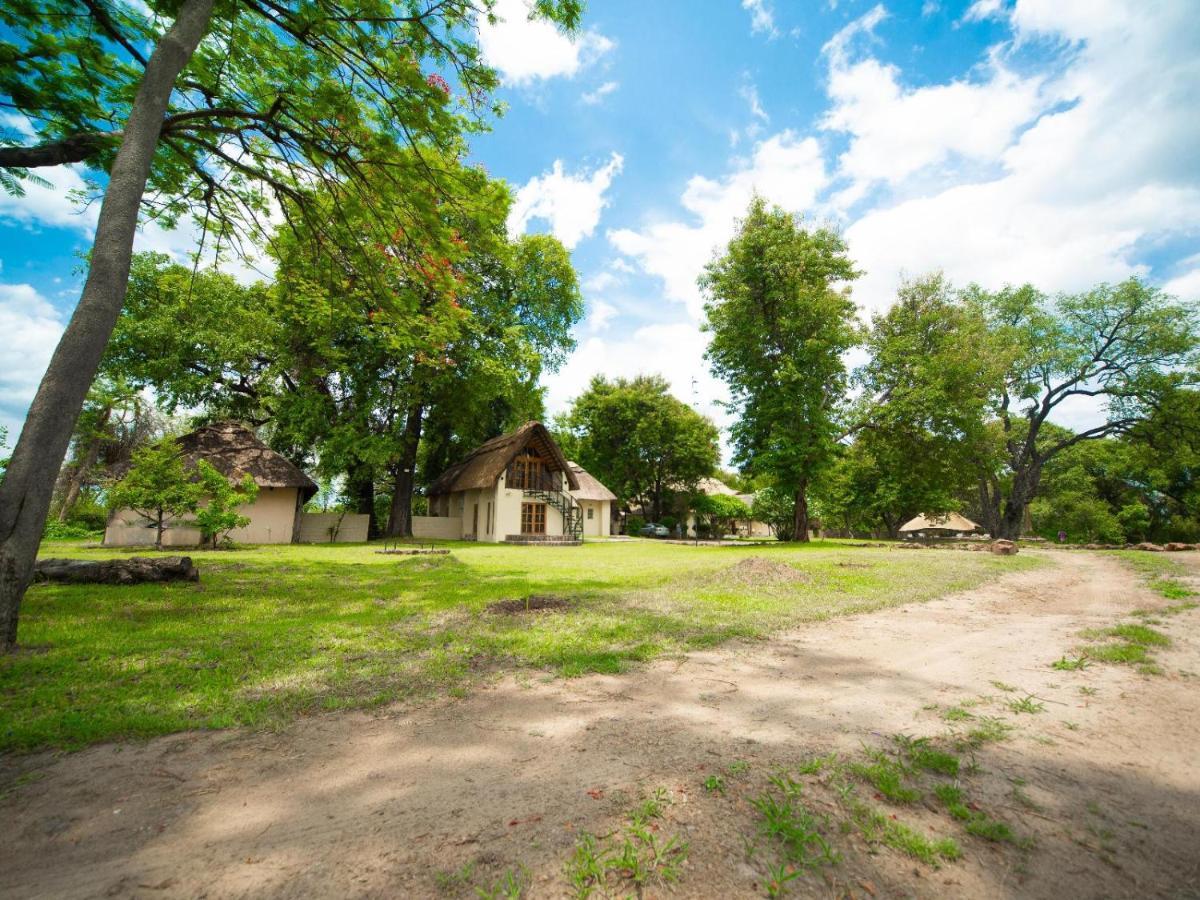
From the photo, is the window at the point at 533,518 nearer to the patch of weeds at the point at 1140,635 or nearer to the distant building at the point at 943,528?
the patch of weeds at the point at 1140,635

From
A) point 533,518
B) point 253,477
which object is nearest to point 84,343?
point 253,477

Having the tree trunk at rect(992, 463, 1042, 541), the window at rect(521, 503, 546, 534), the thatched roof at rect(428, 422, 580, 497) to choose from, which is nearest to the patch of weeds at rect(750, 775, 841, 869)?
the thatched roof at rect(428, 422, 580, 497)

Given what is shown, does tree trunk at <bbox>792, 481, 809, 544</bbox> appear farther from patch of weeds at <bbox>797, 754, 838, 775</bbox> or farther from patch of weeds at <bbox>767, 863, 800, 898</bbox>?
patch of weeds at <bbox>767, 863, 800, 898</bbox>

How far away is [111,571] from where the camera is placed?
28.3 ft

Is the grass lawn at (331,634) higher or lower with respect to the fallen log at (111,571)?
lower

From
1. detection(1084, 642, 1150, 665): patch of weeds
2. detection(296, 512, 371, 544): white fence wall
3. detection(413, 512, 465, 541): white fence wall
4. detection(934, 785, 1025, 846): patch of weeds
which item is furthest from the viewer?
detection(413, 512, 465, 541): white fence wall

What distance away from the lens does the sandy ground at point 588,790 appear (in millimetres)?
1971

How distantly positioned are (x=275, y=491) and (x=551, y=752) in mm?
23486

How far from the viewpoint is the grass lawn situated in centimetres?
369

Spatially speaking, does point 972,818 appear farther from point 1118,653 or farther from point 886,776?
point 1118,653

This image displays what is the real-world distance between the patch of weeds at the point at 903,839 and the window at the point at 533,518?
84.3 ft

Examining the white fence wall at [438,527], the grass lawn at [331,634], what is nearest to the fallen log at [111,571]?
the grass lawn at [331,634]

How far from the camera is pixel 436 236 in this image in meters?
8.28

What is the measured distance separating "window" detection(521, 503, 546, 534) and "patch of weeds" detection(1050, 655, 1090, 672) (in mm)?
24239
